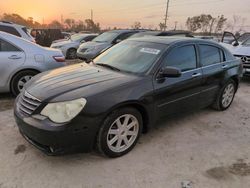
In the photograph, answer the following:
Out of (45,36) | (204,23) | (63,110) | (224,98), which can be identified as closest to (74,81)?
(63,110)

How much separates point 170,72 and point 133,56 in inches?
29.2

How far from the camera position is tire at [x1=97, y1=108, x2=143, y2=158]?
3.06 m

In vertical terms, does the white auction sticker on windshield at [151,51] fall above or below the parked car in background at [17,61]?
above

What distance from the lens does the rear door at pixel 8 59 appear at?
5176 millimetres

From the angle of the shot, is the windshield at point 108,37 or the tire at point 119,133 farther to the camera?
the windshield at point 108,37

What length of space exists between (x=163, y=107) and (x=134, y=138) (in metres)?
0.63

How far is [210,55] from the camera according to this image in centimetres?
462

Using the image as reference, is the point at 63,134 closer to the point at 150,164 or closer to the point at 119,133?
the point at 119,133

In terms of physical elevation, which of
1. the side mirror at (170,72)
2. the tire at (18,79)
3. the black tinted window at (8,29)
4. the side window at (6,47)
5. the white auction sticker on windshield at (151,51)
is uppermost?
the black tinted window at (8,29)

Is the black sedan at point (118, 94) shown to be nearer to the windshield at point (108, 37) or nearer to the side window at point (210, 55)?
the side window at point (210, 55)

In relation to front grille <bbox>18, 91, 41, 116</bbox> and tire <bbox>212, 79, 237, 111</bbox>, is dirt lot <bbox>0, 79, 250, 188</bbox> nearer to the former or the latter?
front grille <bbox>18, 91, 41, 116</bbox>

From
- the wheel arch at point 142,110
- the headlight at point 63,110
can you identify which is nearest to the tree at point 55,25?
the wheel arch at point 142,110

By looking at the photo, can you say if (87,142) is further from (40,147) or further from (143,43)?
(143,43)

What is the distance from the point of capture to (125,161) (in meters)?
3.23
